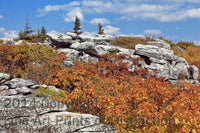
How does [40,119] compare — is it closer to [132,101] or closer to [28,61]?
[132,101]

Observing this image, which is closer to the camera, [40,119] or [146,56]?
[40,119]

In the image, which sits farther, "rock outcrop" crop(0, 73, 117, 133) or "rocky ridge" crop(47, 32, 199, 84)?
"rocky ridge" crop(47, 32, 199, 84)

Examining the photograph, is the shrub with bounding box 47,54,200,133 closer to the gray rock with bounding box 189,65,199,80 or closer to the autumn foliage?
the autumn foliage

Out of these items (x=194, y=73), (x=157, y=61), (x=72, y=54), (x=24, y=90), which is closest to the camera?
(x=24, y=90)

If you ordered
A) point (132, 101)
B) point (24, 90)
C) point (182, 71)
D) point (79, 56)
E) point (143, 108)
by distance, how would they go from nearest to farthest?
1. point (143, 108)
2. point (132, 101)
3. point (24, 90)
4. point (79, 56)
5. point (182, 71)

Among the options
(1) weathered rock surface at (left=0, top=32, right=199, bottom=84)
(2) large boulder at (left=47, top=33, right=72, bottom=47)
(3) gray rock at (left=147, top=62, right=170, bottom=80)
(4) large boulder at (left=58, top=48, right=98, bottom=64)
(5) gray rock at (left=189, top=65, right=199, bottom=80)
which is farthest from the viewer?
(2) large boulder at (left=47, top=33, right=72, bottom=47)

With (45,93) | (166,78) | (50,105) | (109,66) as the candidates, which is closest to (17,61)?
(45,93)

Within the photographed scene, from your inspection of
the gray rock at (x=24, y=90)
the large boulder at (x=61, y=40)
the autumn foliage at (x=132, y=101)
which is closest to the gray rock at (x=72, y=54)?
the large boulder at (x=61, y=40)

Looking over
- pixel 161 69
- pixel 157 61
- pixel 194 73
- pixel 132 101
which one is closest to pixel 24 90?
pixel 132 101

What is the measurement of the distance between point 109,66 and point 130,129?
31.6 ft

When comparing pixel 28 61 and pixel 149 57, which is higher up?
pixel 149 57

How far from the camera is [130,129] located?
6.81 meters

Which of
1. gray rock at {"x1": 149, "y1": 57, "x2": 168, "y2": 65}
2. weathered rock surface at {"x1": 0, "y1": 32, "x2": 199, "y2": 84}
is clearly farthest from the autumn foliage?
gray rock at {"x1": 149, "y1": 57, "x2": 168, "y2": 65}

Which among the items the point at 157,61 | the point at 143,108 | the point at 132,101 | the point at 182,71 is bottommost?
the point at 143,108
